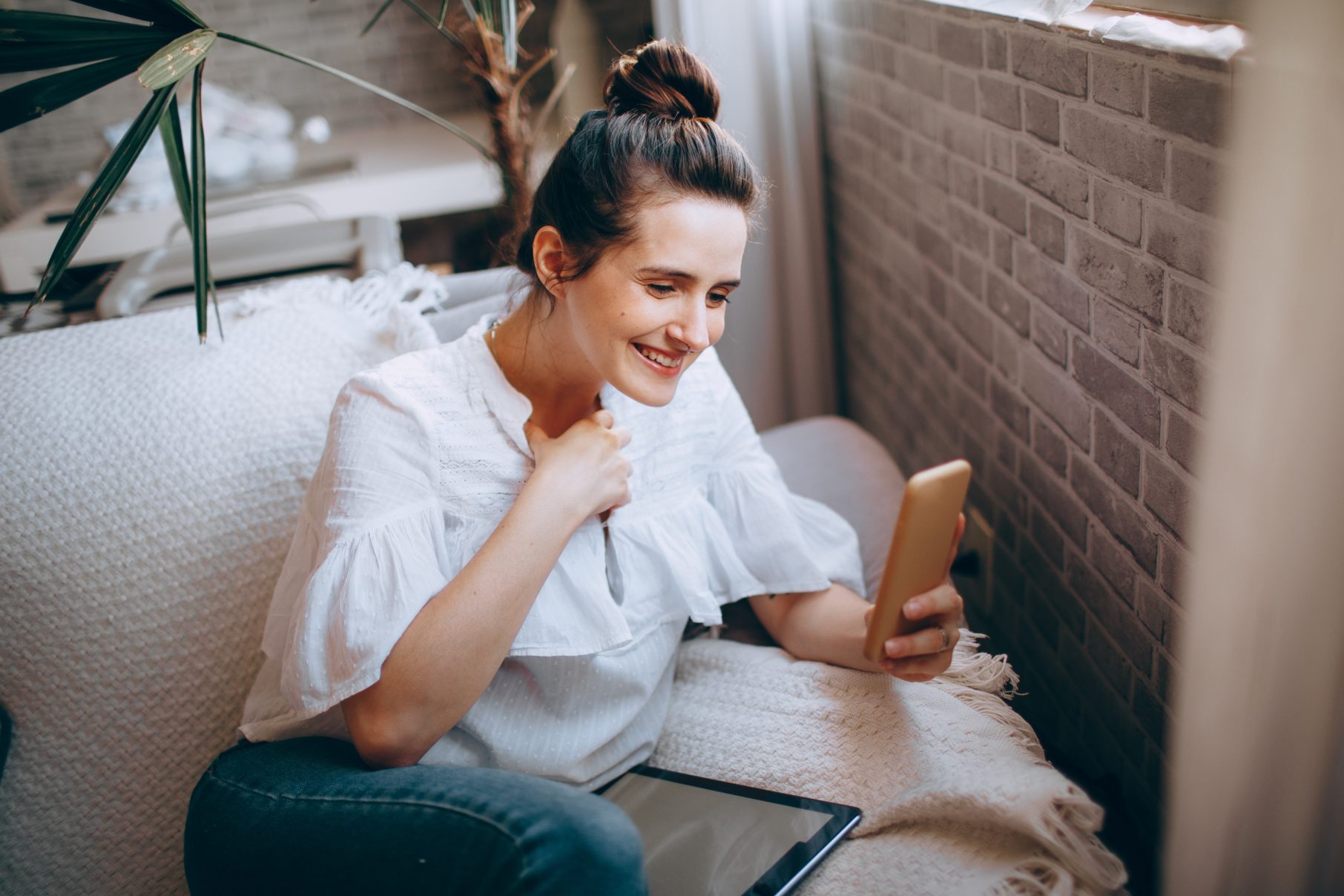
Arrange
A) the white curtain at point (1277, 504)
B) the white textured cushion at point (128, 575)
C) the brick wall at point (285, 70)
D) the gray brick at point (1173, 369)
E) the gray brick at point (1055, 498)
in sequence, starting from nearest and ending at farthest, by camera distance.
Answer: the white curtain at point (1277, 504), the gray brick at point (1173, 369), the white textured cushion at point (128, 575), the gray brick at point (1055, 498), the brick wall at point (285, 70)

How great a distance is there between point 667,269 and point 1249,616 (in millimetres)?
637

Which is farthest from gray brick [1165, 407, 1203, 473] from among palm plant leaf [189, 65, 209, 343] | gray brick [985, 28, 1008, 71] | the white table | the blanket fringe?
the white table

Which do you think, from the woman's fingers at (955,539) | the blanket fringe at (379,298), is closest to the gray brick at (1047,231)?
the woman's fingers at (955,539)

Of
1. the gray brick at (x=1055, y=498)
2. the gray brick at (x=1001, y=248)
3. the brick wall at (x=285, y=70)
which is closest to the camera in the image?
the gray brick at (x=1055, y=498)

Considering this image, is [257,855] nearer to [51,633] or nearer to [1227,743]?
[51,633]

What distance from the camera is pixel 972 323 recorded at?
1601 millimetres

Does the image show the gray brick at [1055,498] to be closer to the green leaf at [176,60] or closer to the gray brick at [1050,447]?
the gray brick at [1050,447]

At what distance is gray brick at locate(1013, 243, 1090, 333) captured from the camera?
4.00 feet

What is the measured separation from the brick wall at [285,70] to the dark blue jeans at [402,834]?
9.10ft

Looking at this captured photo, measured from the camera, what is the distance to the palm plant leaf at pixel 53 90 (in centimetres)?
112

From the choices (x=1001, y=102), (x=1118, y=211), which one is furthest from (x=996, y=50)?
(x=1118, y=211)

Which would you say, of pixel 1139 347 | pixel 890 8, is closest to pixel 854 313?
pixel 890 8

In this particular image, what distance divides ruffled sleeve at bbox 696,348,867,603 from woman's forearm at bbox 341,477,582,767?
0.36 m

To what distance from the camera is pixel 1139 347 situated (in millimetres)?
1085
